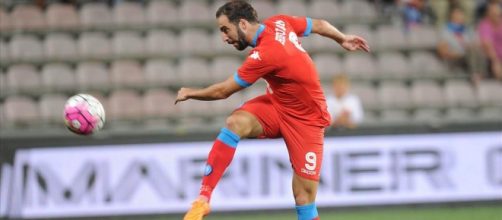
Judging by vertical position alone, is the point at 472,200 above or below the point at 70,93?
below

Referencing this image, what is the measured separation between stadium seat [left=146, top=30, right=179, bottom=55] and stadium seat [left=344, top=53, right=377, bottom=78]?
2523 mm

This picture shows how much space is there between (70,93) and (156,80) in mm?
1209

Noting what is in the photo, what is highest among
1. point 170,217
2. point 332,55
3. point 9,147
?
point 332,55

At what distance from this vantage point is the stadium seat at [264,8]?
50.3ft

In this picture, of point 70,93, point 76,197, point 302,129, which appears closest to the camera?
point 302,129

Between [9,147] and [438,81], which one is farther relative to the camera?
[438,81]

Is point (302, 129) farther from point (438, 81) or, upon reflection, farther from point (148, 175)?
point (438, 81)

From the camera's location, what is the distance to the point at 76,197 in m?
11.9

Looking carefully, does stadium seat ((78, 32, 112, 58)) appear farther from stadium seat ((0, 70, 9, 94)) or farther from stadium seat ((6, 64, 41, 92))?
stadium seat ((0, 70, 9, 94))

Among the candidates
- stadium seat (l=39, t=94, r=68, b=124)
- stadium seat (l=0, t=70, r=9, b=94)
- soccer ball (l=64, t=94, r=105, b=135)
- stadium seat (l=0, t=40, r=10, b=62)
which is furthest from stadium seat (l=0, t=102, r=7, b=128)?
soccer ball (l=64, t=94, r=105, b=135)

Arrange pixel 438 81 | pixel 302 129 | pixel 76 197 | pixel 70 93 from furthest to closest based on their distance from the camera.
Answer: pixel 438 81
pixel 70 93
pixel 76 197
pixel 302 129

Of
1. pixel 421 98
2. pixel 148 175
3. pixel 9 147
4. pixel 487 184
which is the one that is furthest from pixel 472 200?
pixel 9 147

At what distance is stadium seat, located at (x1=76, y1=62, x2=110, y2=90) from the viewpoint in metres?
14.4

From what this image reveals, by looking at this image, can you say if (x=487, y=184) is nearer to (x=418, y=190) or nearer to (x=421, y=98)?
(x=418, y=190)
